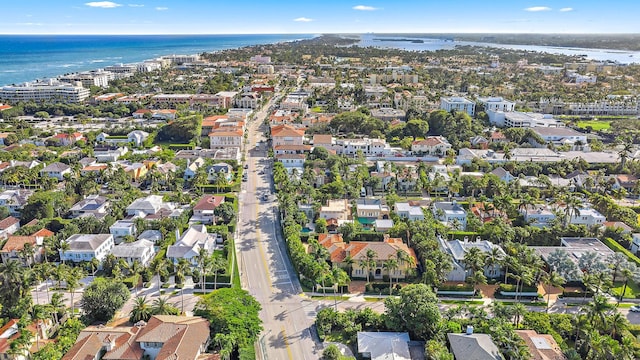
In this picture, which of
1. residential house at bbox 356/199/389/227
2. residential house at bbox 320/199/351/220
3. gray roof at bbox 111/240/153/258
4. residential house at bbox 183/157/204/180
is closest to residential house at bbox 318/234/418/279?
residential house at bbox 320/199/351/220

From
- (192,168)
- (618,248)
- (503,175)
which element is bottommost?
(618,248)

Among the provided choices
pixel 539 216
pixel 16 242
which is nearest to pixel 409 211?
pixel 539 216

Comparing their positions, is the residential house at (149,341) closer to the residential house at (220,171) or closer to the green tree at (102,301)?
the green tree at (102,301)

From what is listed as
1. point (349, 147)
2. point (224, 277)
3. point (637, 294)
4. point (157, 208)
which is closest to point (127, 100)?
point (349, 147)

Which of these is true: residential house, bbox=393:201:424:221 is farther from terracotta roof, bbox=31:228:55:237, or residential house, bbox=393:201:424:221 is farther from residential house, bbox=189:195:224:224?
terracotta roof, bbox=31:228:55:237

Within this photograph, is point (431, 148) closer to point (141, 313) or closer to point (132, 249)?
point (132, 249)

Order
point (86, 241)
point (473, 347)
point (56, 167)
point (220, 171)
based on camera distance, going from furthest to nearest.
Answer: point (56, 167) → point (220, 171) → point (86, 241) → point (473, 347)
